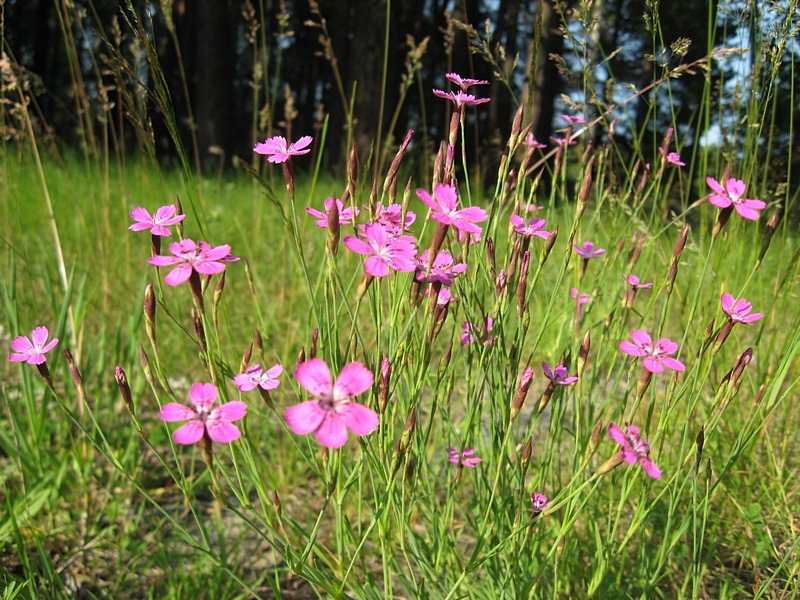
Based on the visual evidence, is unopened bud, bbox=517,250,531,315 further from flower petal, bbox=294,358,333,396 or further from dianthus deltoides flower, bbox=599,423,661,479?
flower petal, bbox=294,358,333,396

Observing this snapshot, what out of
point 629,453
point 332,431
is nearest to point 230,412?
point 332,431

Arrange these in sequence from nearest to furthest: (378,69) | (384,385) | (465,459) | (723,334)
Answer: (384,385) → (723,334) → (465,459) → (378,69)

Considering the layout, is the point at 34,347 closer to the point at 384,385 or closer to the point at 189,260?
the point at 189,260

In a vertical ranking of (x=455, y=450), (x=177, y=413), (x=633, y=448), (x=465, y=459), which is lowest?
(x=455, y=450)

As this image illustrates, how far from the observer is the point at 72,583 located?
1.26m

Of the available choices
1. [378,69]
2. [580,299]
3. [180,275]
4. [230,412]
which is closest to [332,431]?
[230,412]

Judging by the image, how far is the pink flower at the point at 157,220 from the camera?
2.64ft

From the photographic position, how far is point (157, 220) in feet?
2.72

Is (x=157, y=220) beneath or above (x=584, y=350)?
above

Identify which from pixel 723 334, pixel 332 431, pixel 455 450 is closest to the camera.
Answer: pixel 332 431

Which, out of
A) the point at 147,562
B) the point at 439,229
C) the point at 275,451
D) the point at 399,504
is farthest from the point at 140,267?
the point at 439,229

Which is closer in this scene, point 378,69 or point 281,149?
point 281,149

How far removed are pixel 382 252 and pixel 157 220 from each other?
33 cm

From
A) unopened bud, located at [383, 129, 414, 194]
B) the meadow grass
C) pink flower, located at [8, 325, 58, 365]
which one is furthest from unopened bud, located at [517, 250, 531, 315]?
pink flower, located at [8, 325, 58, 365]
